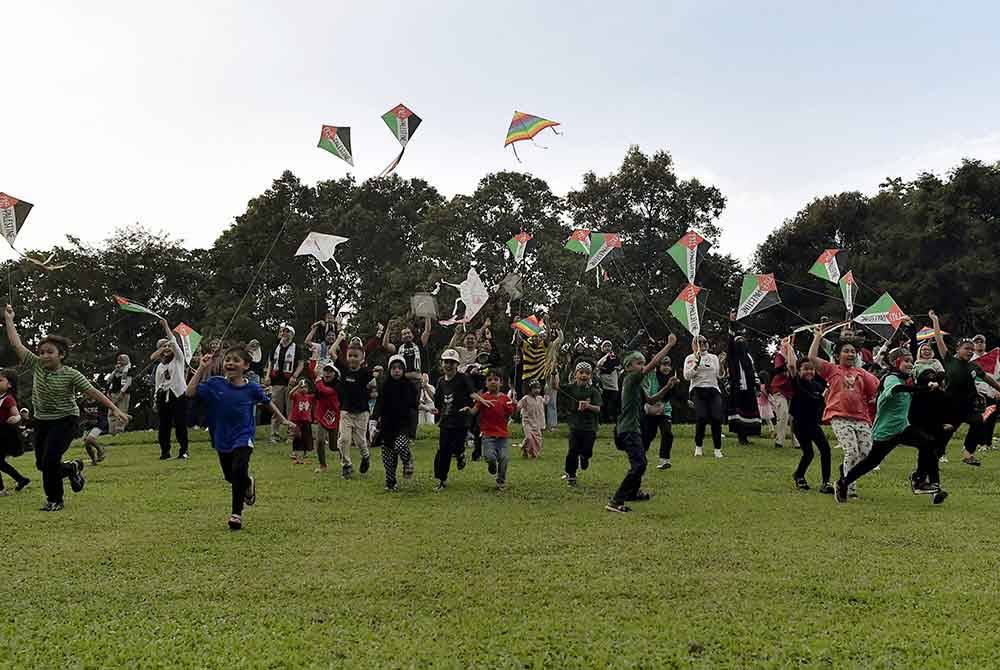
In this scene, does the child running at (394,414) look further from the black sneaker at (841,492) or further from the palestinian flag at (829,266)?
the palestinian flag at (829,266)

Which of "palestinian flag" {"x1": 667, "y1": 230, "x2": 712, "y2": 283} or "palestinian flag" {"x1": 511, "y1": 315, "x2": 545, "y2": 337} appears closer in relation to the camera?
"palestinian flag" {"x1": 511, "y1": 315, "x2": 545, "y2": 337}

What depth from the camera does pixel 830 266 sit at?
888 inches

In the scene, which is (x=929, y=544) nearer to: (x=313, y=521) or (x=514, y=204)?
A: (x=313, y=521)

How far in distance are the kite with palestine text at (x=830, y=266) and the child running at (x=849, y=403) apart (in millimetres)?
11512

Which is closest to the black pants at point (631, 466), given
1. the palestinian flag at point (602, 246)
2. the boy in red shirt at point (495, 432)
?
the boy in red shirt at point (495, 432)

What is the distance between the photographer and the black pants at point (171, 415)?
1620 centimetres

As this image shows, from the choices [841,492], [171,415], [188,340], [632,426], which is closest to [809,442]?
[841,492]

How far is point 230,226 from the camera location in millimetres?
48625

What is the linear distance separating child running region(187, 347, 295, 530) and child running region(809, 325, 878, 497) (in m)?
6.79

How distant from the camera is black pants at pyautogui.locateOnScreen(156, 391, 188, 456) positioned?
16203mm

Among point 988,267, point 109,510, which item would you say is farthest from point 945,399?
point 988,267

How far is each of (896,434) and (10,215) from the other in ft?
46.6

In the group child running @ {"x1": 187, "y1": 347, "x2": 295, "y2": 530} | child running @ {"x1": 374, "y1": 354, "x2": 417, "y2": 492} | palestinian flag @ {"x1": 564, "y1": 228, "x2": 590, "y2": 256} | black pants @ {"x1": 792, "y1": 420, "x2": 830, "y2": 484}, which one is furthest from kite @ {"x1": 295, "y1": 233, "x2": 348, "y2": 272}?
black pants @ {"x1": 792, "y1": 420, "x2": 830, "y2": 484}

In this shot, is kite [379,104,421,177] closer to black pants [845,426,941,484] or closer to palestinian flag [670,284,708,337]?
palestinian flag [670,284,708,337]
